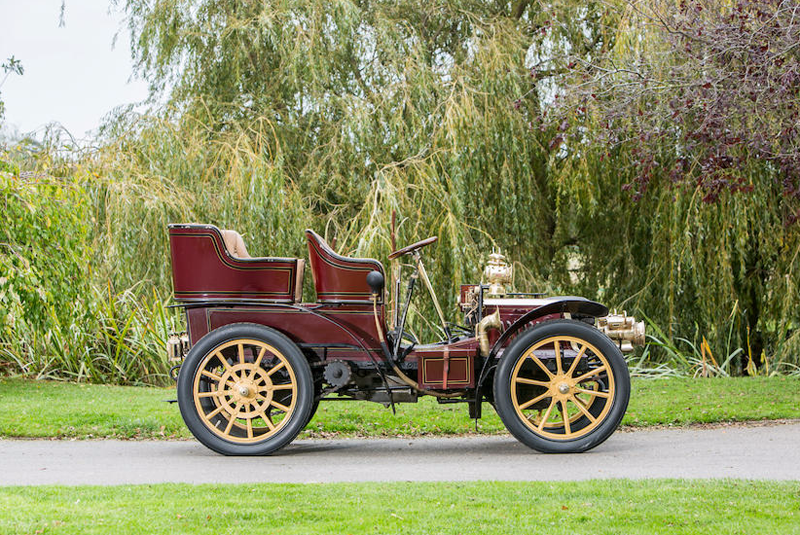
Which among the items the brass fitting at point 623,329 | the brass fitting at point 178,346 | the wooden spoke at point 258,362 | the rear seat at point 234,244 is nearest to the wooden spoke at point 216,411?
the wooden spoke at point 258,362

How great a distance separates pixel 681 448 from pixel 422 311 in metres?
6.17

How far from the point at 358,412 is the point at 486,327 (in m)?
2.71

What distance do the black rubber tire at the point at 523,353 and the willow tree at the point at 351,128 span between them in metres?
5.57

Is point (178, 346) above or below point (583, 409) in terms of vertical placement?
above

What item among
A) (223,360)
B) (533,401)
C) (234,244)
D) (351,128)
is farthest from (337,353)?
(351,128)

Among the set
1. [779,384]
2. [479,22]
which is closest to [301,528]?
[779,384]

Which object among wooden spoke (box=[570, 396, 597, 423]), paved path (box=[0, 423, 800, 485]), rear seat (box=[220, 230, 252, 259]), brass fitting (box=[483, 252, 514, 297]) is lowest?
paved path (box=[0, 423, 800, 485])

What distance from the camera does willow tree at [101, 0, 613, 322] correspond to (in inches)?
532

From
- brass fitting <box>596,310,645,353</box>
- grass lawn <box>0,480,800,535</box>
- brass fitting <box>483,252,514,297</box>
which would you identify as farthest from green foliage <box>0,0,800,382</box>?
grass lawn <box>0,480,800,535</box>

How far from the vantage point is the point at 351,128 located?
46.5 ft

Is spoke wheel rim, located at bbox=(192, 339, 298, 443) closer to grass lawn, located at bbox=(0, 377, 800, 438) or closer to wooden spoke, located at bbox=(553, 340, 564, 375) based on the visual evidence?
grass lawn, located at bbox=(0, 377, 800, 438)

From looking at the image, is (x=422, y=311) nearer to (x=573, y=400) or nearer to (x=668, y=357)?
(x=668, y=357)

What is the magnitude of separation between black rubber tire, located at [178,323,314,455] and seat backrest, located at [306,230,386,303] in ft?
1.62

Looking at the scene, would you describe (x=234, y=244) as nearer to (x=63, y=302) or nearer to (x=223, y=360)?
(x=223, y=360)
